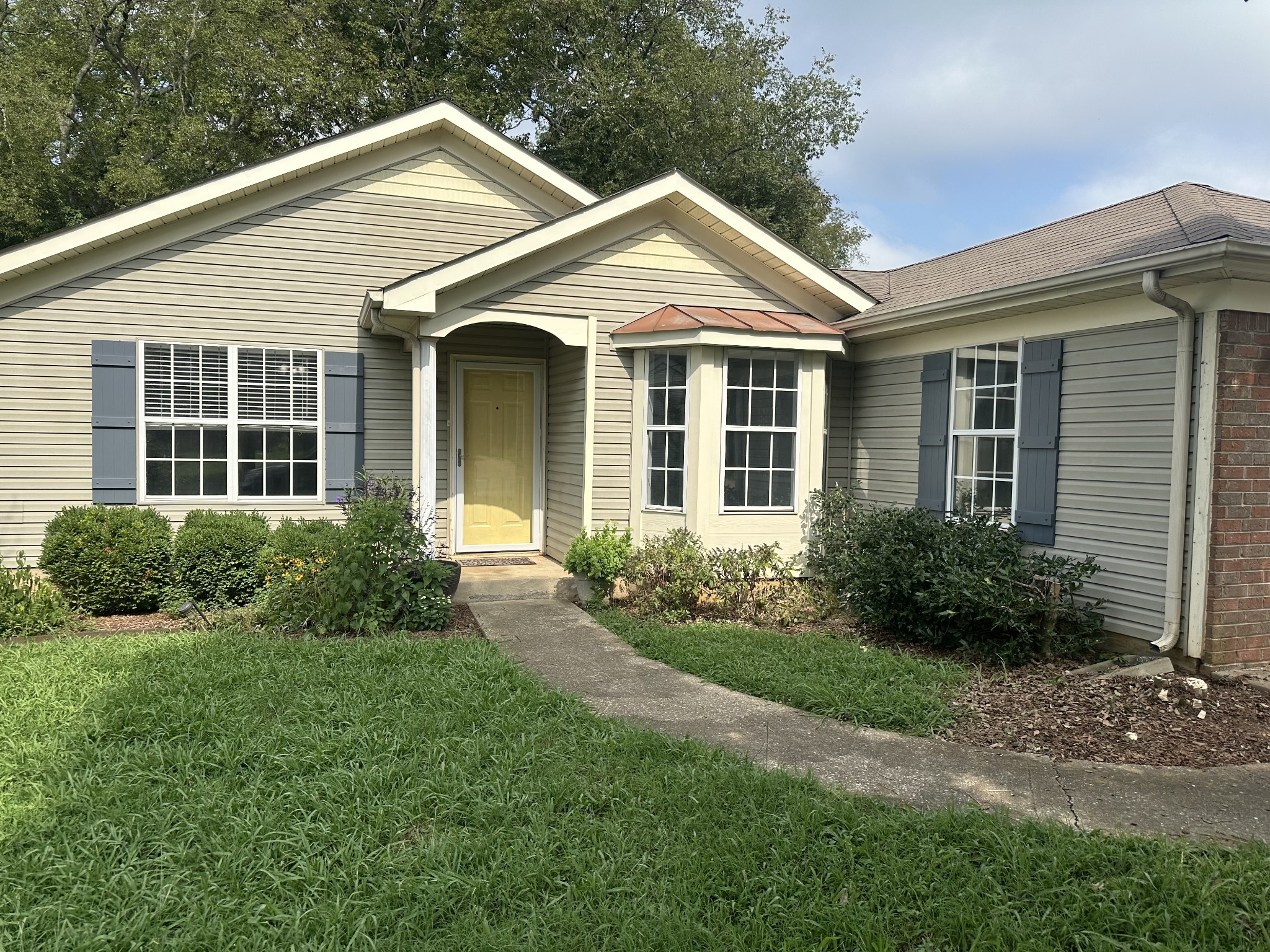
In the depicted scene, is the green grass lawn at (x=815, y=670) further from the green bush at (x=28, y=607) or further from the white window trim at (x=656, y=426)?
the green bush at (x=28, y=607)

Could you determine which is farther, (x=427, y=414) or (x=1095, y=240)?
(x=427, y=414)

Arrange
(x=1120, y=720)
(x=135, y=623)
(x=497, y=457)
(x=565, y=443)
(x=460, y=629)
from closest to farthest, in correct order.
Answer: (x=1120, y=720)
(x=460, y=629)
(x=135, y=623)
(x=565, y=443)
(x=497, y=457)

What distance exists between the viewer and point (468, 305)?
321 inches

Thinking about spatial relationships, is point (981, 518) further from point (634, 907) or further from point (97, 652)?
point (97, 652)

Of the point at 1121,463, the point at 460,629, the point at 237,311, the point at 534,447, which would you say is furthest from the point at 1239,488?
the point at 237,311

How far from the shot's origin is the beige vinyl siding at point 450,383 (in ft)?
31.8

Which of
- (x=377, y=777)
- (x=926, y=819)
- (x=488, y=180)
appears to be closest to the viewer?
(x=926, y=819)

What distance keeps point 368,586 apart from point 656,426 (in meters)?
3.29

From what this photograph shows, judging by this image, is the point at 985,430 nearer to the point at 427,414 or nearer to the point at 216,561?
the point at 427,414

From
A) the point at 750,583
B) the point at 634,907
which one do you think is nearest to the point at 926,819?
the point at 634,907

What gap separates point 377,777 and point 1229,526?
5866 mm

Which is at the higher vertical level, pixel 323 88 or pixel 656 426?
pixel 323 88

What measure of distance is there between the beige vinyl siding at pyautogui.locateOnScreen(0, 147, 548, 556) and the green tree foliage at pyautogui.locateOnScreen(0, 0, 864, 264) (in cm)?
1078

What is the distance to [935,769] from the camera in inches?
170
